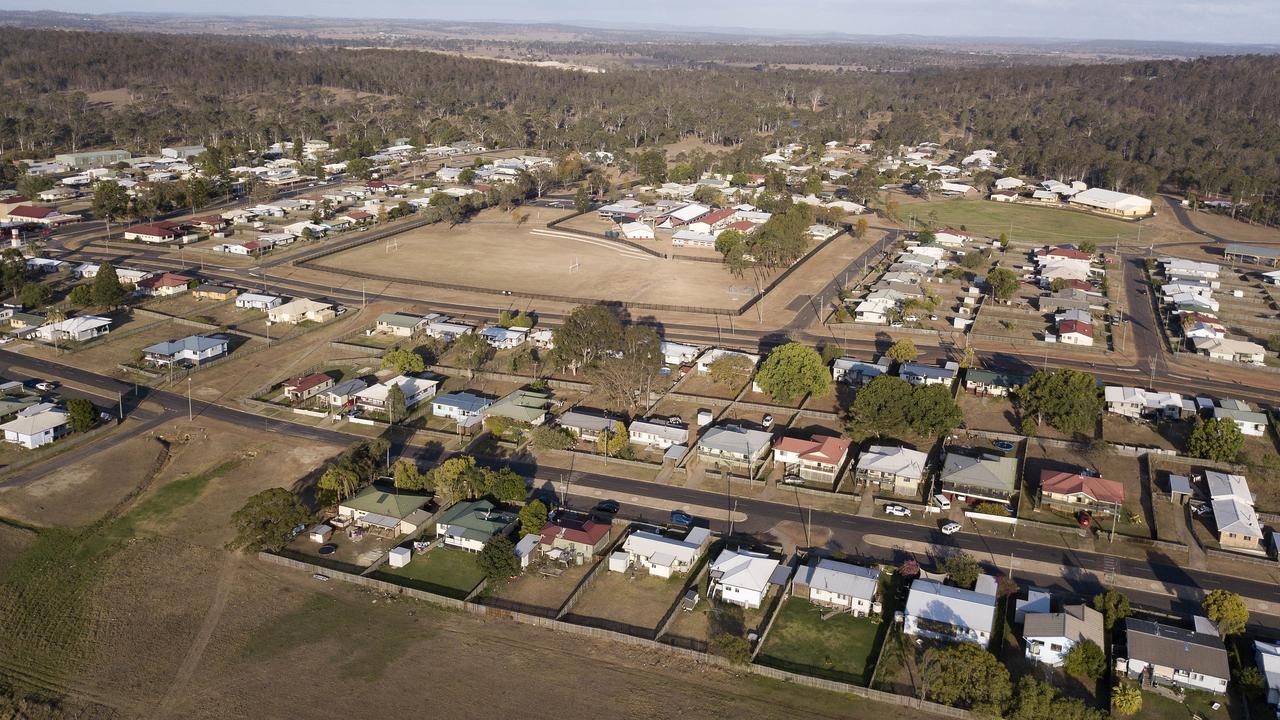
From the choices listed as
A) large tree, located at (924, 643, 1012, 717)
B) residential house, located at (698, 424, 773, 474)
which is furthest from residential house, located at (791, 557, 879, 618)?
residential house, located at (698, 424, 773, 474)

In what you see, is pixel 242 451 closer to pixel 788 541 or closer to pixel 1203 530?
pixel 788 541

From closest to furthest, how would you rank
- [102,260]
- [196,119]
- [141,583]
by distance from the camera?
1. [141,583]
2. [102,260]
3. [196,119]

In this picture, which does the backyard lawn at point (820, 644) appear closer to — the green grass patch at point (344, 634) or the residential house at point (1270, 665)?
the residential house at point (1270, 665)

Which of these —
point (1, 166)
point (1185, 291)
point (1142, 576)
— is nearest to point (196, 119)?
point (1, 166)

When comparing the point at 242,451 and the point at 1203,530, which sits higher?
the point at 1203,530

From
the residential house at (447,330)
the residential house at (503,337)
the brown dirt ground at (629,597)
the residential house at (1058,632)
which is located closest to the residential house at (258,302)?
the residential house at (447,330)

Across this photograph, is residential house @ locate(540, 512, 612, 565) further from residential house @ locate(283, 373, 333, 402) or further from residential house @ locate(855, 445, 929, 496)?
residential house @ locate(283, 373, 333, 402)
